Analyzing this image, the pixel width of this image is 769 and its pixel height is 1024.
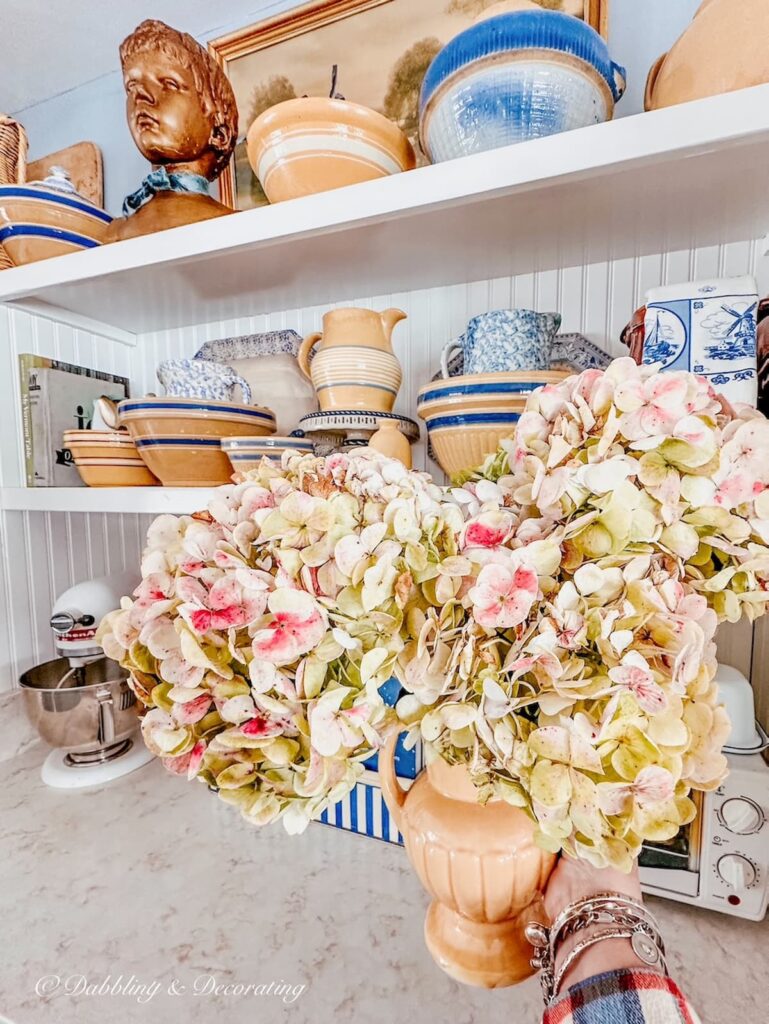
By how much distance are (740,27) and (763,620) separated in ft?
2.05

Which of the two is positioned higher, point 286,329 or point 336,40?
point 336,40

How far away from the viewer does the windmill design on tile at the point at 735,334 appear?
526mm

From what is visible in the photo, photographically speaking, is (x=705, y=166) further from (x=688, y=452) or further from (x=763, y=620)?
(x=763, y=620)

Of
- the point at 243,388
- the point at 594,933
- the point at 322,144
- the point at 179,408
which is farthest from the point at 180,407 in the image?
the point at 594,933

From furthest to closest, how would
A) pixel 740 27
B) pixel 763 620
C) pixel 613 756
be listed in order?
1. pixel 763 620
2. pixel 740 27
3. pixel 613 756

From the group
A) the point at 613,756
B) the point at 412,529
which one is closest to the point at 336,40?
the point at 412,529

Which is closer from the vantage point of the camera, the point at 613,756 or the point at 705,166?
the point at 613,756

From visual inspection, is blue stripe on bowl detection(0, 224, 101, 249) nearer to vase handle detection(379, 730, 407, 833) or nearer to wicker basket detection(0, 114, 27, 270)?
wicker basket detection(0, 114, 27, 270)

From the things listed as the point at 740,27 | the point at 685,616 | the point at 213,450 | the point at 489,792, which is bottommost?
the point at 489,792

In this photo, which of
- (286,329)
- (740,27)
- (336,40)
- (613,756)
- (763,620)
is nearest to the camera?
(613,756)

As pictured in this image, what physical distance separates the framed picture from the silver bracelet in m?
0.97

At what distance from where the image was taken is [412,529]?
330mm

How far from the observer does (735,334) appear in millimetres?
530

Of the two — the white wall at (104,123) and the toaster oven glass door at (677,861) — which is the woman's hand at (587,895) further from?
the white wall at (104,123)
